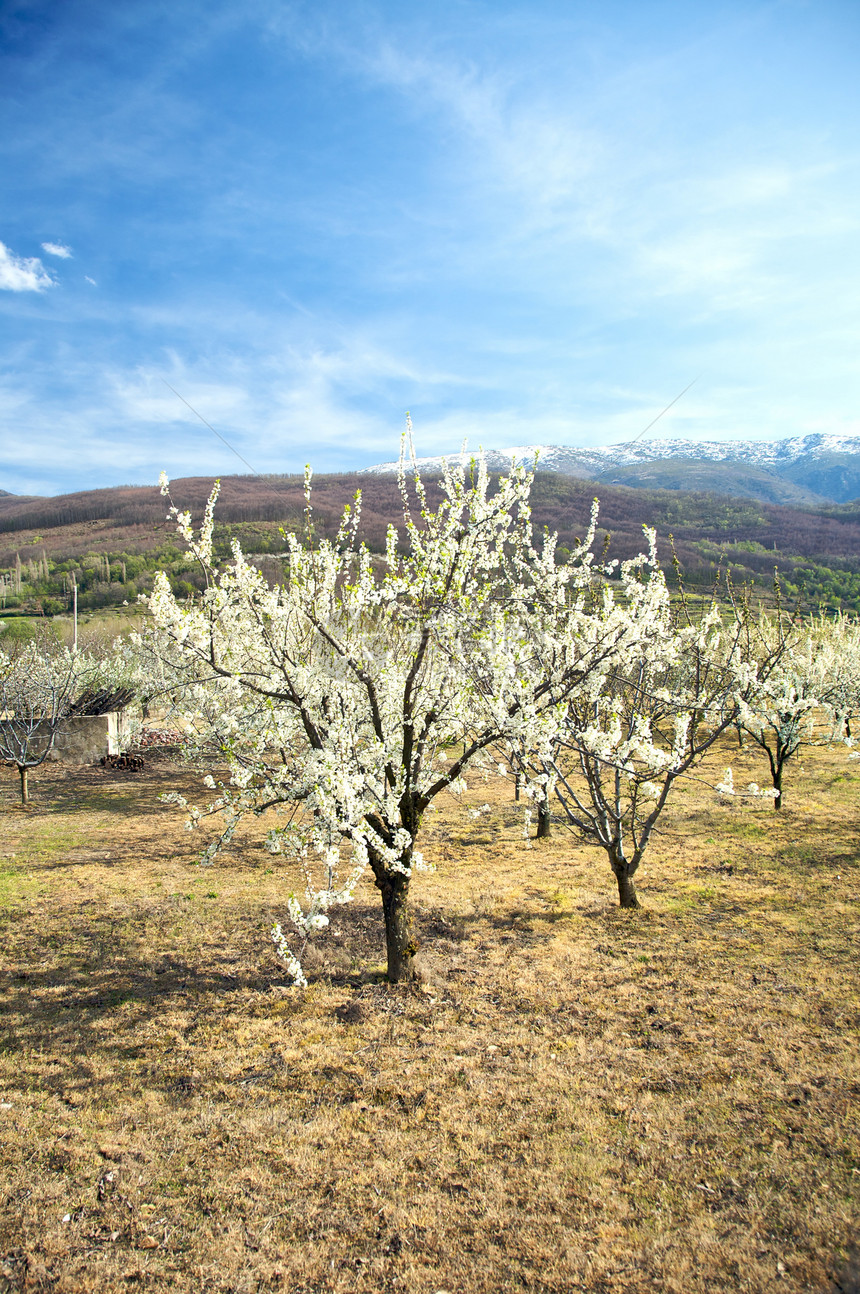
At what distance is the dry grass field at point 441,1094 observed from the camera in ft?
11.5

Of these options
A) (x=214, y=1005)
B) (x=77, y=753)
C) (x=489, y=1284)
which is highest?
(x=489, y=1284)

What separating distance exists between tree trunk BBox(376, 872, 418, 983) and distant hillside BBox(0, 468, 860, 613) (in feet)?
116

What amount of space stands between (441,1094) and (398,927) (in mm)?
1782

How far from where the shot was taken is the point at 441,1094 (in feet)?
16.2

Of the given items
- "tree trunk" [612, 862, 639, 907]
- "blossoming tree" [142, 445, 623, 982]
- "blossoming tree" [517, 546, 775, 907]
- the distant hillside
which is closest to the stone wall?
"blossoming tree" [142, 445, 623, 982]

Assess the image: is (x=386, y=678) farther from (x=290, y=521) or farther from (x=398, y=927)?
(x=290, y=521)

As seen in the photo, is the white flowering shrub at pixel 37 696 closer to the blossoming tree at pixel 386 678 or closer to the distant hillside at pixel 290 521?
the blossoming tree at pixel 386 678

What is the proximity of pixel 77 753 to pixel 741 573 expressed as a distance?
6942cm

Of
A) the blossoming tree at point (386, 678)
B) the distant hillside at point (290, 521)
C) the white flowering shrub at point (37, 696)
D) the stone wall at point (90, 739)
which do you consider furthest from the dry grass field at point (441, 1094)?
the distant hillside at point (290, 521)

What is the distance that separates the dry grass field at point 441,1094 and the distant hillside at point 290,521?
34340mm

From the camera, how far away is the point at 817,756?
2112cm

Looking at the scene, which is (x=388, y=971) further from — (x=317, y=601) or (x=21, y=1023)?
(x=317, y=601)

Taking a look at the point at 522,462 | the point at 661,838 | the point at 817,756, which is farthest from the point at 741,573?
the point at 522,462

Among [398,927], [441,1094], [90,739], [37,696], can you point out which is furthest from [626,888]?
[90,739]
